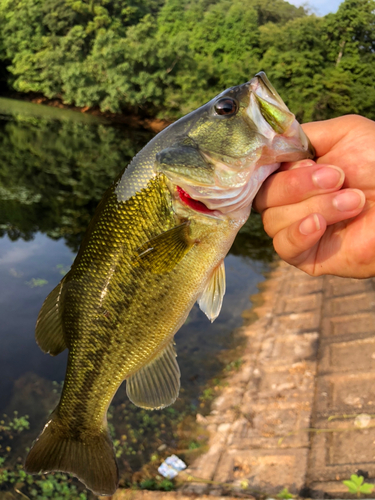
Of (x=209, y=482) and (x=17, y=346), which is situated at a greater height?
(x=209, y=482)

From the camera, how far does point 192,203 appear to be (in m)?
2.04

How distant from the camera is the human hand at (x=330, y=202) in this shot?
206 cm

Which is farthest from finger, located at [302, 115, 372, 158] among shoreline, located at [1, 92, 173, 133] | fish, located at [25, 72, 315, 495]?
shoreline, located at [1, 92, 173, 133]

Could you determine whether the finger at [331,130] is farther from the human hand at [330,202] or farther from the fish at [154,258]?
the fish at [154,258]

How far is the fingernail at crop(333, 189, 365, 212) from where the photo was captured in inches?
79.1

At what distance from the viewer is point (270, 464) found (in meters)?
A: 4.17

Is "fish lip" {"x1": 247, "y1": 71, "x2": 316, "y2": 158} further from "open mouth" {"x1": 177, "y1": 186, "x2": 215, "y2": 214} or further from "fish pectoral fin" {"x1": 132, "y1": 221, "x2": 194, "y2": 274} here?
"fish pectoral fin" {"x1": 132, "y1": 221, "x2": 194, "y2": 274}

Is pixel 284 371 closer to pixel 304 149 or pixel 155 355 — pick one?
pixel 155 355

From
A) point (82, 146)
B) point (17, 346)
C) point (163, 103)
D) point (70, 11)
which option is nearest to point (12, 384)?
point (17, 346)

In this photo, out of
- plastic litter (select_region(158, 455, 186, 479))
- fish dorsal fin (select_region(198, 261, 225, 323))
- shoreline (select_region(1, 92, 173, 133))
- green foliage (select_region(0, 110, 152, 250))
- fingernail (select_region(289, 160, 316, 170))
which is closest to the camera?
fingernail (select_region(289, 160, 316, 170))

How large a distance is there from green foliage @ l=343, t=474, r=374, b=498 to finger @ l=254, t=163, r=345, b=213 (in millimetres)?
2684

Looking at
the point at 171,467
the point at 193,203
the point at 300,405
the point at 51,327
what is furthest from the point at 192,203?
the point at 300,405

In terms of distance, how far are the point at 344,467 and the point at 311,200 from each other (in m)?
3.05

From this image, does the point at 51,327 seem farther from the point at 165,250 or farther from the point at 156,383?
the point at 165,250
